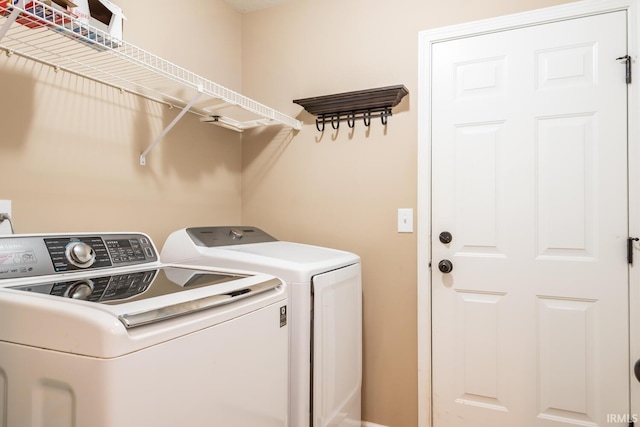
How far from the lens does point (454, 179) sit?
6.22ft

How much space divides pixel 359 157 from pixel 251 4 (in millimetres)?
1177

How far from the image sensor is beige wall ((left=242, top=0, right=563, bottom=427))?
6.51ft

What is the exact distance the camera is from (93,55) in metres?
1.38

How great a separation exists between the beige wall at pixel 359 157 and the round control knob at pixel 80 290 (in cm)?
134

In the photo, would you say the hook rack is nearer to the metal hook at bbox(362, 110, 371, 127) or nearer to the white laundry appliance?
the metal hook at bbox(362, 110, 371, 127)

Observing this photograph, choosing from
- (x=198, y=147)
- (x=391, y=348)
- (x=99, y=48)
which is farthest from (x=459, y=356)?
(x=99, y=48)

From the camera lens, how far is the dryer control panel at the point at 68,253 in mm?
1064

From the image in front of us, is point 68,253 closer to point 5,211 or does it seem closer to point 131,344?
point 5,211

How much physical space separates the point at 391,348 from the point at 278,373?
99 cm

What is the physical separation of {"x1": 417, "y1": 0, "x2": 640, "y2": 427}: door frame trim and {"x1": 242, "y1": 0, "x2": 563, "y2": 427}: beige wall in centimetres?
5

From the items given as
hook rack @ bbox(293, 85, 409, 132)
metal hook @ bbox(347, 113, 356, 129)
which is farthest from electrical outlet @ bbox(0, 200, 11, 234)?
metal hook @ bbox(347, 113, 356, 129)

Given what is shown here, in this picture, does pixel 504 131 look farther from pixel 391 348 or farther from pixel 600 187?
pixel 391 348

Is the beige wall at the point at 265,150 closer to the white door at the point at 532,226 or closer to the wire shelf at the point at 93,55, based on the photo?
the wire shelf at the point at 93,55

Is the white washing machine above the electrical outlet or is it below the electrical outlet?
below
